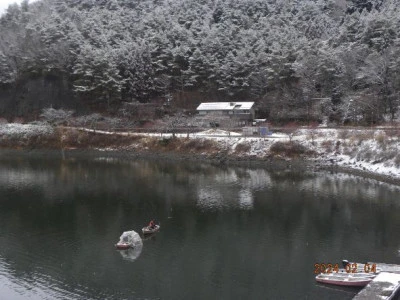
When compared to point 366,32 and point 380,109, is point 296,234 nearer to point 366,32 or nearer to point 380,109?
point 380,109

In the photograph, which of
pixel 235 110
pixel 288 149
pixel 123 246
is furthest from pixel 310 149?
pixel 123 246

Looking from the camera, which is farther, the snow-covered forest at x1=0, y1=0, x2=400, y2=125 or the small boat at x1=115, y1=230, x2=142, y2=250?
the snow-covered forest at x1=0, y1=0, x2=400, y2=125

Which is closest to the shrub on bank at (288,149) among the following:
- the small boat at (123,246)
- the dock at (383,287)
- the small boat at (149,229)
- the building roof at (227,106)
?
the building roof at (227,106)

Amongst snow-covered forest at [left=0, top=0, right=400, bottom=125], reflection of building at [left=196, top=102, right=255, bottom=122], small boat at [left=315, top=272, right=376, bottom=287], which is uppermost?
snow-covered forest at [left=0, top=0, right=400, bottom=125]

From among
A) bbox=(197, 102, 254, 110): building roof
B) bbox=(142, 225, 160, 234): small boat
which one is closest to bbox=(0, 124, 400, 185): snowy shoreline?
bbox=(197, 102, 254, 110): building roof

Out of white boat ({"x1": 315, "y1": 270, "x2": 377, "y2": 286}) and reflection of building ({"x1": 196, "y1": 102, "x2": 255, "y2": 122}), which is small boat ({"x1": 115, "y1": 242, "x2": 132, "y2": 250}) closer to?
white boat ({"x1": 315, "y1": 270, "x2": 377, "y2": 286})

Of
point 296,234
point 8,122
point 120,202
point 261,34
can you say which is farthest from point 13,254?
point 261,34
